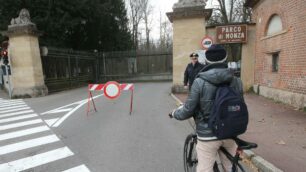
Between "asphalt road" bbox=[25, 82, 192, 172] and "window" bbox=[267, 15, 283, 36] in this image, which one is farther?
"window" bbox=[267, 15, 283, 36]

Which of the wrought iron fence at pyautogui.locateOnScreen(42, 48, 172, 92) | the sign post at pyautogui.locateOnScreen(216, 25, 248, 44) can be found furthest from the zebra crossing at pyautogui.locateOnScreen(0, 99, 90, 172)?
the wrought iron fence at pyautogui.locateOnScreen(42, 48, 172, 92)

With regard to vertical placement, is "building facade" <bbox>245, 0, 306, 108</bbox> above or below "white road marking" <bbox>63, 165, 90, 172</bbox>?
above

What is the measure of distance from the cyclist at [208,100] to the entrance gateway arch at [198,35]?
10437 mm

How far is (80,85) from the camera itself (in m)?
21.9

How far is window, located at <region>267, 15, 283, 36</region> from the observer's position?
972 cm

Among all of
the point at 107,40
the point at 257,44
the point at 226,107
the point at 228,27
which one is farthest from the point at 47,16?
the point at 226,107

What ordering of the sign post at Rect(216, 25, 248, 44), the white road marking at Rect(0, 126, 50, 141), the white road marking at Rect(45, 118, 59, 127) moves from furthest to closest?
the sign post at Rect(216, 25, 248, 44), the white road marking at Rect(45, 118, 59, 127), the white road marking at Rect(0, 126, 50, 141)

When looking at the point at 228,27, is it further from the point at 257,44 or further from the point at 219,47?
the point at 219,47

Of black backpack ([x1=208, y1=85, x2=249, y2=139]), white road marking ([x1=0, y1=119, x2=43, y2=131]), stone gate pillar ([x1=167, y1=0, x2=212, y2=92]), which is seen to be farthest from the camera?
stone gate pillar ([x1=167, y1=0, x2=212, y2=92])

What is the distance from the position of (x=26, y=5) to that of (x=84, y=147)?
60.5ft

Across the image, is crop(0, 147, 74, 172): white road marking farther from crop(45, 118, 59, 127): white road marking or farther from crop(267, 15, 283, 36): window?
crop(267, 15, 283, 36): window

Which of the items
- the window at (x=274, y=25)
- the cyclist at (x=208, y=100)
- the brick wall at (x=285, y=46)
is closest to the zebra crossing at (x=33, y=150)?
the cyclist at (x=208, y=100)

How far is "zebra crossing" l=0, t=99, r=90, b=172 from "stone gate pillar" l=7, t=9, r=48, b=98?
25.1ft

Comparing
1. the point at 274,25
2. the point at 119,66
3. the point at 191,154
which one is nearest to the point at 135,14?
the point at 119,66
